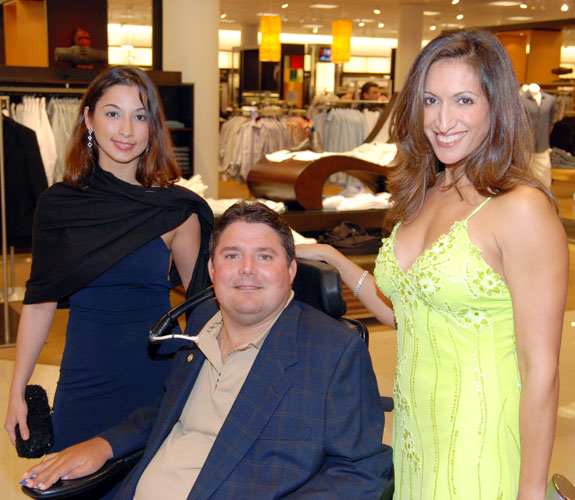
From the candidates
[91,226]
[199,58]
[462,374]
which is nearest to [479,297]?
[462,374]

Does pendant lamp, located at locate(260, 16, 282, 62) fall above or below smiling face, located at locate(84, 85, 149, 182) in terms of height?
above

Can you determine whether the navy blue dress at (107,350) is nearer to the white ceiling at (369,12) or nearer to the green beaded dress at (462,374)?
the green beaded dress at (462,374)

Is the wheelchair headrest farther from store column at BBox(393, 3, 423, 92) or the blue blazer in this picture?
store column at BBox(393, 3, 423, 92)

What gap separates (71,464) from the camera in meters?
1.83

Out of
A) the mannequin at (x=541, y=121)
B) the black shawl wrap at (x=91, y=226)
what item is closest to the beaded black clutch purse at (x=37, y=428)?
the black shawl wrap at (x=91, y=226)

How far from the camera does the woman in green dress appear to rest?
4.26 feet

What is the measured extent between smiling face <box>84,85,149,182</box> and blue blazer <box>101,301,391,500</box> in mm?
702

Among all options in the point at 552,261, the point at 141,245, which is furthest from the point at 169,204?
the point at 552,261

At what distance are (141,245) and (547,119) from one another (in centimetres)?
816

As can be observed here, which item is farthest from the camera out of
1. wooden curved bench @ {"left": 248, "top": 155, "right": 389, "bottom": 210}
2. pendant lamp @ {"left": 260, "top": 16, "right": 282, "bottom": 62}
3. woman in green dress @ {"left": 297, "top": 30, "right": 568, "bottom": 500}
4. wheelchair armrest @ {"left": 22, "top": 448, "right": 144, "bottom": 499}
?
pendant lamp @ {"left": 260, "top": 16, "right": 282, "bottom": 62}

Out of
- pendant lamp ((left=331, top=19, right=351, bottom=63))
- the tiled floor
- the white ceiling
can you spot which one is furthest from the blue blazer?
the white ceiling

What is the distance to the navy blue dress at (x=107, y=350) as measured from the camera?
2100mm

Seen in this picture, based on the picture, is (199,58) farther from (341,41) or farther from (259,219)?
(259,219)

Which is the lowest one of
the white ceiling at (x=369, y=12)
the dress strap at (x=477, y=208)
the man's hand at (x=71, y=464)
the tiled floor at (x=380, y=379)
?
the tiled floor at (x=380, y=379)
